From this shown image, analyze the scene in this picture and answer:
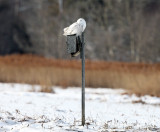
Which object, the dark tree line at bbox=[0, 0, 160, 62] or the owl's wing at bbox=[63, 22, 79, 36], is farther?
the dark tree line at bbox=[0, 0, 160, 62]

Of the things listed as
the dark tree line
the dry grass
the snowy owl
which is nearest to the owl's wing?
the snowy owl

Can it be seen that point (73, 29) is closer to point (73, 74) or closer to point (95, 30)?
point (73, 74)

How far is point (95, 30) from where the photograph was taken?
27.0m

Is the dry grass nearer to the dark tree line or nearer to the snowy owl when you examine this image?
the snowy owl

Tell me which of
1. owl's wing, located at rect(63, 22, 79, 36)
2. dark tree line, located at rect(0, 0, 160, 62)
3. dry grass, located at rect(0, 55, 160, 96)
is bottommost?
dry grass, located at rect(0, 55, 160, 96)

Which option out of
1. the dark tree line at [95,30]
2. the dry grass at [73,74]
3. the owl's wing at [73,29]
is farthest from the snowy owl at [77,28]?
the dark tree line at [95,30]

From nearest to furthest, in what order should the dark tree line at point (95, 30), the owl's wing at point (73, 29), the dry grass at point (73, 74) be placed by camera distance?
the owl's wing at point (73, 29), the dry grass at point (73, 74), the dark tree line at point (95, 30)

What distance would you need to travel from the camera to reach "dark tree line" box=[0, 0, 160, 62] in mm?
25641

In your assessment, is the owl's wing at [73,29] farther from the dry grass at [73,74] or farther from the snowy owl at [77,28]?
the dry grass at [73,74]

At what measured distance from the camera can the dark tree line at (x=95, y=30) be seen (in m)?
25.6

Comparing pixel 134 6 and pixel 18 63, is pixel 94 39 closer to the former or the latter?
pixel 134 6

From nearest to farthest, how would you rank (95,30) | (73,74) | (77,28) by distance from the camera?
(77,28) < (73,74) < (95,30)

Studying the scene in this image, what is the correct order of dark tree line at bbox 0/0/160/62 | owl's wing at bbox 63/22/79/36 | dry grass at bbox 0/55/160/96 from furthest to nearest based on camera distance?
dark tree line at bbox 0/0/160/62, dry grass at bbox 0/55/160/96, owl's wing at bbox 63/22/79/36

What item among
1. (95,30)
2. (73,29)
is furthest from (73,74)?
(95,30)
